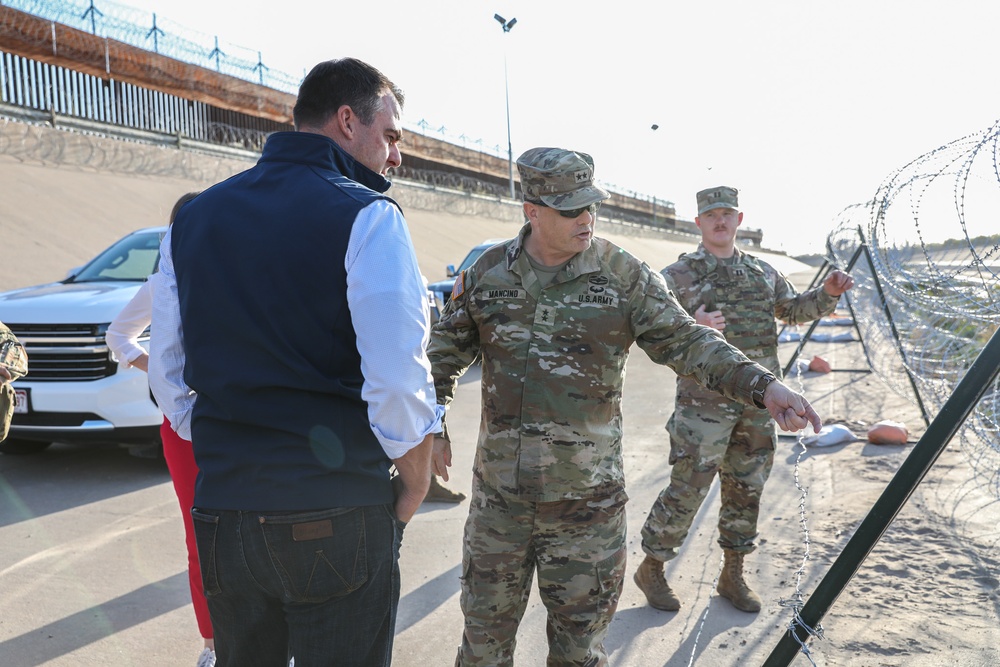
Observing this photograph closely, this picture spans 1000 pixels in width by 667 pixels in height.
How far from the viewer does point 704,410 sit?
396 cm

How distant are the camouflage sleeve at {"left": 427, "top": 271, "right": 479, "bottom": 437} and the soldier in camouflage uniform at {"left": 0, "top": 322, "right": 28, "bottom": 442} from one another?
1629 mm

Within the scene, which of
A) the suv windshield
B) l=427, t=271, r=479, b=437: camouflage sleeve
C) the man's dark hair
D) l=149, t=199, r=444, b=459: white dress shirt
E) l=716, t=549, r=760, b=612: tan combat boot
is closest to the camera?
l=149, t=199, r=444, b=459: white dress shirt

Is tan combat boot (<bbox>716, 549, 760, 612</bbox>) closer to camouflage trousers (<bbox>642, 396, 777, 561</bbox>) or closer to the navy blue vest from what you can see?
camouflage trousers (<bbox>642, 396, 777, 561</bbox>)

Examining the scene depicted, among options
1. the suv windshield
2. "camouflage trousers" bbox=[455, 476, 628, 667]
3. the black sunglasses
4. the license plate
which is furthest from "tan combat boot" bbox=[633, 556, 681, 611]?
the suv windshield

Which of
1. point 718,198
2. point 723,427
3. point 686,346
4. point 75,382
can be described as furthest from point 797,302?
point 75,382

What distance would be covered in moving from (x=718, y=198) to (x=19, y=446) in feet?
18.7

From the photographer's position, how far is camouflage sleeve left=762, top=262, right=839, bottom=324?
14.1ft

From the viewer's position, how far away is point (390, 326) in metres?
1.72

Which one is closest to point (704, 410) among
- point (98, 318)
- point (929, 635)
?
point (929, 635)

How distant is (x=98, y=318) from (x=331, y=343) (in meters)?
4.88

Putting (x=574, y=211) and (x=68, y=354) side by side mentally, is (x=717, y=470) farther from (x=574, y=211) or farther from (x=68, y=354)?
(x=68, y=354)

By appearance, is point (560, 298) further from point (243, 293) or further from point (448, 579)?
point (448, 579)

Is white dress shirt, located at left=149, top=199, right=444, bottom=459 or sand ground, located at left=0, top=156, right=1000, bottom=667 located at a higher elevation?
white dress shirt, located at left=149, top=199, right=444, bottom=459

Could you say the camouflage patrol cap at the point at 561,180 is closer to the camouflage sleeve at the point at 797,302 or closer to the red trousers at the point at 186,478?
the red trousers at the point at 186,478
